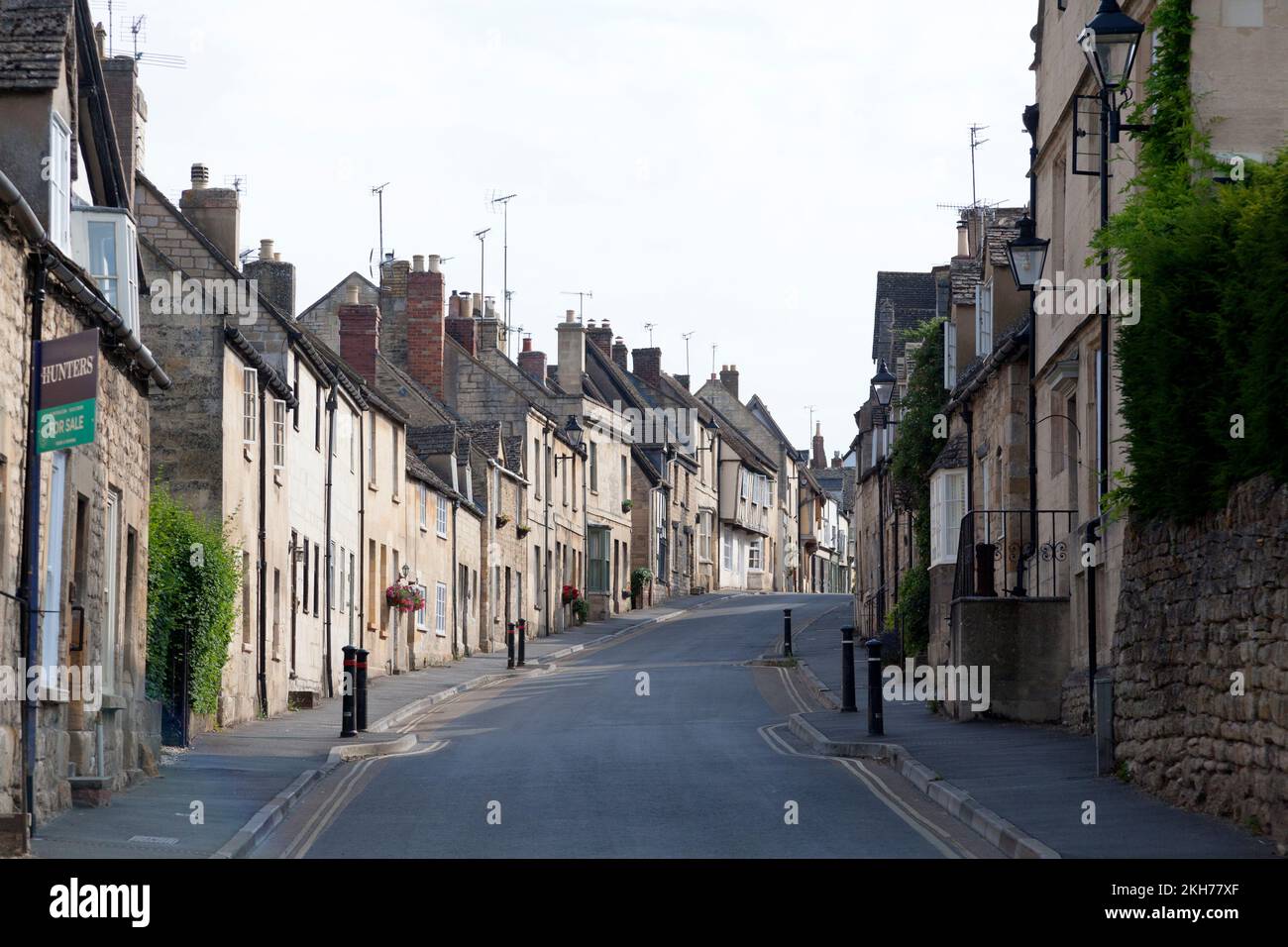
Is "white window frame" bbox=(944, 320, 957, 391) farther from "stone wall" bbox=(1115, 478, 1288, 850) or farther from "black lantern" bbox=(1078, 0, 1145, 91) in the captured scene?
"black lantern" bbox=(1078, 0, 1145, 91)

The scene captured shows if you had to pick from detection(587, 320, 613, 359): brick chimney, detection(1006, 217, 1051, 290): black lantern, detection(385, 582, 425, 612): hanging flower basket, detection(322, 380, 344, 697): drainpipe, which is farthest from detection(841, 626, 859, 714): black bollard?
detection(587, 320, 613, 359): brick chimney

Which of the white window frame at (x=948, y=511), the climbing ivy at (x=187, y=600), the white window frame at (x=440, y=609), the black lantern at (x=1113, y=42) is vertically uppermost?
the black lantern at (x=1113, y=42)

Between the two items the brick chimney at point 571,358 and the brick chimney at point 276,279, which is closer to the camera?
the brick chimney at point 276,279

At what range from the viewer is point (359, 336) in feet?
150

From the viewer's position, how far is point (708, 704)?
29.9 meters

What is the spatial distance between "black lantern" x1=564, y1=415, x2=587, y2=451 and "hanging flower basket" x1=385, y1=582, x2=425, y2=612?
14.6m

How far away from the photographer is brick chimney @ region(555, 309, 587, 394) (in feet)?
217

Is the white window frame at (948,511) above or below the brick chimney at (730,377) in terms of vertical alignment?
below

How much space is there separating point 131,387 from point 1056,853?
11292mm

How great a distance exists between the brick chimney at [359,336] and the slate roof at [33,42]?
2747 cm

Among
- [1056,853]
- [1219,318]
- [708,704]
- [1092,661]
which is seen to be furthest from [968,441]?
[1056,853]

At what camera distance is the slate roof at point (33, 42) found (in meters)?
17.0

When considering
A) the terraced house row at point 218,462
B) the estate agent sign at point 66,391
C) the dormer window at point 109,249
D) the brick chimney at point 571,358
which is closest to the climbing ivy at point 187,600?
the terraced house row at point 218,462

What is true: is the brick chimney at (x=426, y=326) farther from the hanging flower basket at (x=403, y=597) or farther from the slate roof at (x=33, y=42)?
the slate roof at (x=33, y=42)
